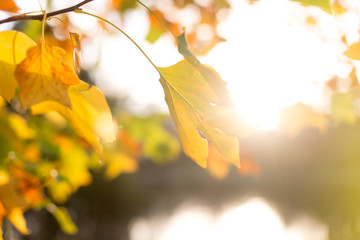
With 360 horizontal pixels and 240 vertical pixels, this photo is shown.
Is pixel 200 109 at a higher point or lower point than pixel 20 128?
higher

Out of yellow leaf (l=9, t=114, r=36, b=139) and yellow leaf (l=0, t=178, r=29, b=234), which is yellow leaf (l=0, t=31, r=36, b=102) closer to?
yellow leaf (l=0, t=178, r=29, b=234)

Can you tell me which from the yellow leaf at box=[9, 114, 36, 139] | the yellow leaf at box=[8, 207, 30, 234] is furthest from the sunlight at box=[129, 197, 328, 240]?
the yellow leaf at box=[8, 207, 30, 234]

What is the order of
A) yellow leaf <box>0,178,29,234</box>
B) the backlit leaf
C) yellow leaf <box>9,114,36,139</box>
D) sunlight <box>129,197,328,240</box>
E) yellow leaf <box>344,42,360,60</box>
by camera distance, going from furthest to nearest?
sunlight <box>129,197,328,240</box>
the backlit leaf
yellow leaf <box>9,114,36,139</box>
yellow leaf <box>0,178,29,234</box>
yellow leaf <box>344,42,360,60</box>

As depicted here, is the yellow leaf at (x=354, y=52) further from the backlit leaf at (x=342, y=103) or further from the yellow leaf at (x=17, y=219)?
the backlit leaf at (x=342, y=103)

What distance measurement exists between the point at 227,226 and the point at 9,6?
5.90 meters

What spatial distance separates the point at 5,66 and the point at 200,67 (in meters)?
0.17

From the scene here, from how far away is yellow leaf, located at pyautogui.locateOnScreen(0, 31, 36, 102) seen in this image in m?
0.29

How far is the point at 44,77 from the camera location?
0.85 ft

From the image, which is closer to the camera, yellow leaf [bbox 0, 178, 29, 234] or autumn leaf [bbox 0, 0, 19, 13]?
autumn leaf [bbox 0, 0, 19, 13]

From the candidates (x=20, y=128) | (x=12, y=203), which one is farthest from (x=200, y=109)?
(x=20, y=128)

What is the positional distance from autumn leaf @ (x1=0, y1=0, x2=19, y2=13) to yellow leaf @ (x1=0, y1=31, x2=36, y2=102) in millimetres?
104

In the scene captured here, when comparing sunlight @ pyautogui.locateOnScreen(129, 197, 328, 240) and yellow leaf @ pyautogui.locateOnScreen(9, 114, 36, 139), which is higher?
yellow leaf @ pyautogui.locateOnScreen(9, 114, 36, 139)

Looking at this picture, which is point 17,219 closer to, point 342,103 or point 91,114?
point 91,114

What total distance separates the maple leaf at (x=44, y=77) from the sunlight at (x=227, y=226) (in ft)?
16.3
